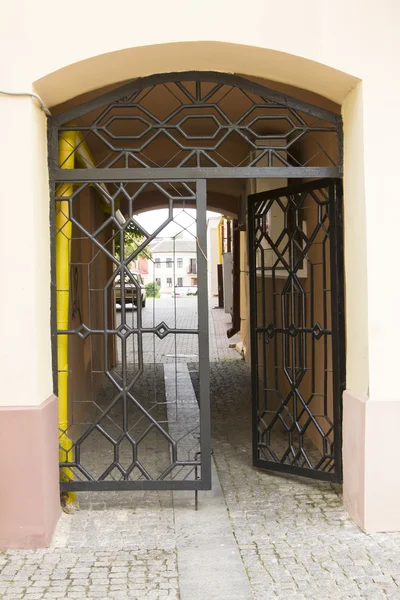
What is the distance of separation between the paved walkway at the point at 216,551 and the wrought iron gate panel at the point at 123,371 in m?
0.26

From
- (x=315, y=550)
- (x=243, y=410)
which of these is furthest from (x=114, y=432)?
(x=315, y=550)

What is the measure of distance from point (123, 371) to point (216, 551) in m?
1.50

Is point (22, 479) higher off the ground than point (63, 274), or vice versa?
point (63, 274)

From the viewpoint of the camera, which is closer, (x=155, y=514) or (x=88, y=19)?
(x=88, y=19)

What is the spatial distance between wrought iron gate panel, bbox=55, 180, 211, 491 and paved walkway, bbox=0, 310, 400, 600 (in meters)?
0.26

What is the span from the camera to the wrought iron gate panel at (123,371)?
5.12 metres

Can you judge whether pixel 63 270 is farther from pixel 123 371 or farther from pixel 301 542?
pixel 301 542

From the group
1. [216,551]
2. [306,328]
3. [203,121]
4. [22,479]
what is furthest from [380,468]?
[203,121]

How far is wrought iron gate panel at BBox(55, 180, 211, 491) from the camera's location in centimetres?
512

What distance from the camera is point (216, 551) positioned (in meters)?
4.41

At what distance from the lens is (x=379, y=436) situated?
15.4 feet

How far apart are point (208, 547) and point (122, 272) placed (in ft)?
6.87

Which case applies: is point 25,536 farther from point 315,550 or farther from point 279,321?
point 279,321

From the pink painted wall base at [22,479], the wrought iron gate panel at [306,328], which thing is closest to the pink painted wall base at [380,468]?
the wrought iron gate panel at [306,328]
